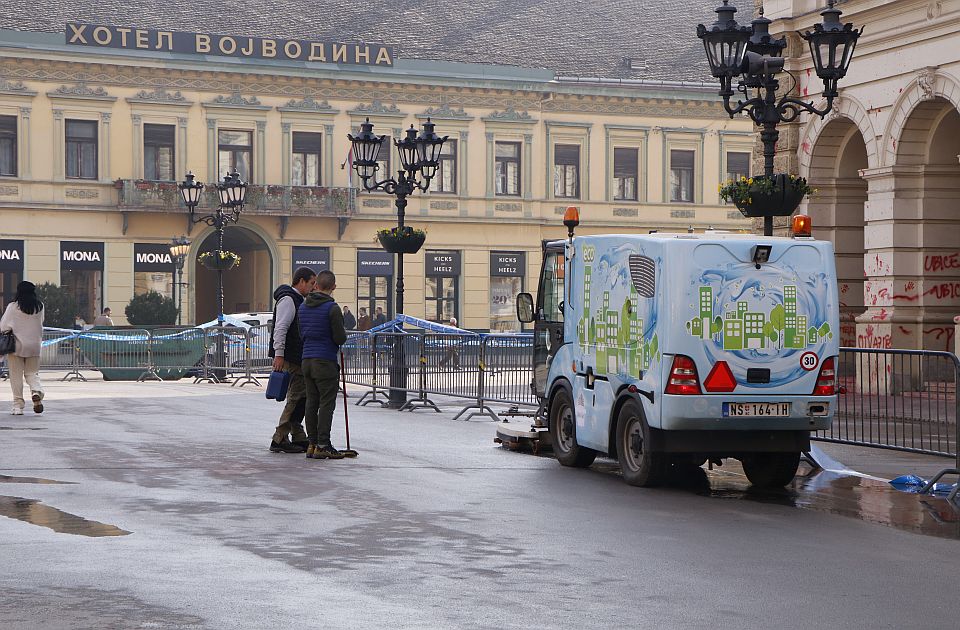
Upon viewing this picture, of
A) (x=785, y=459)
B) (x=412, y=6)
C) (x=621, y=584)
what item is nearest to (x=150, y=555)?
(x=621, y=584)

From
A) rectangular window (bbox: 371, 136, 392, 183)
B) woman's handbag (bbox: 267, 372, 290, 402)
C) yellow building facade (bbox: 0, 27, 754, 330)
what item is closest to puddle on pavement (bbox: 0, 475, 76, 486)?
woman's handbag (bbox: 267, 372, 290, 402)

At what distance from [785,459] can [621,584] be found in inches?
213

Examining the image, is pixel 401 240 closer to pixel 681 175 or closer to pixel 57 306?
pixel 57 306

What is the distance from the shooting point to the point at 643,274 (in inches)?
536

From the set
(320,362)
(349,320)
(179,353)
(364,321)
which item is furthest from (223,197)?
(320,362)

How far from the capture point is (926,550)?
10.4 m

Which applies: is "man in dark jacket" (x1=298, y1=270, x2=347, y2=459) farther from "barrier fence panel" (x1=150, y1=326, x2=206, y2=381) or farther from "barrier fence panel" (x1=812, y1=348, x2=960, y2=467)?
"barrier fence panel" (x1=150, y1=326, x2=206, y2=381)

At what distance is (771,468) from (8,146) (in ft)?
138

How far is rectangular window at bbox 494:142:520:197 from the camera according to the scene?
5856 cm

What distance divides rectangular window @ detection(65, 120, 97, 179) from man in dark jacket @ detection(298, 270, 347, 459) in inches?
1508

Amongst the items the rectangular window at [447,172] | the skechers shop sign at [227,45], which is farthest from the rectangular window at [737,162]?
the skechers shop sign at [227,45]

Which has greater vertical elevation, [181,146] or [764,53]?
[181,146]

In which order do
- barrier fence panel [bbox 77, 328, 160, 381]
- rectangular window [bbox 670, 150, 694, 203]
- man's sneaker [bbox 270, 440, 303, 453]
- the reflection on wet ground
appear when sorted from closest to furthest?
the reflection on wet ground, man's sneaker [bbox 270, 440, 303, 453], barrier fence panel [bbox 77, 328, 160, 381], rectangular window [bbox 670, 150, 694, 203]

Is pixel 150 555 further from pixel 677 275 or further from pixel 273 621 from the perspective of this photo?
pixel 677 275
